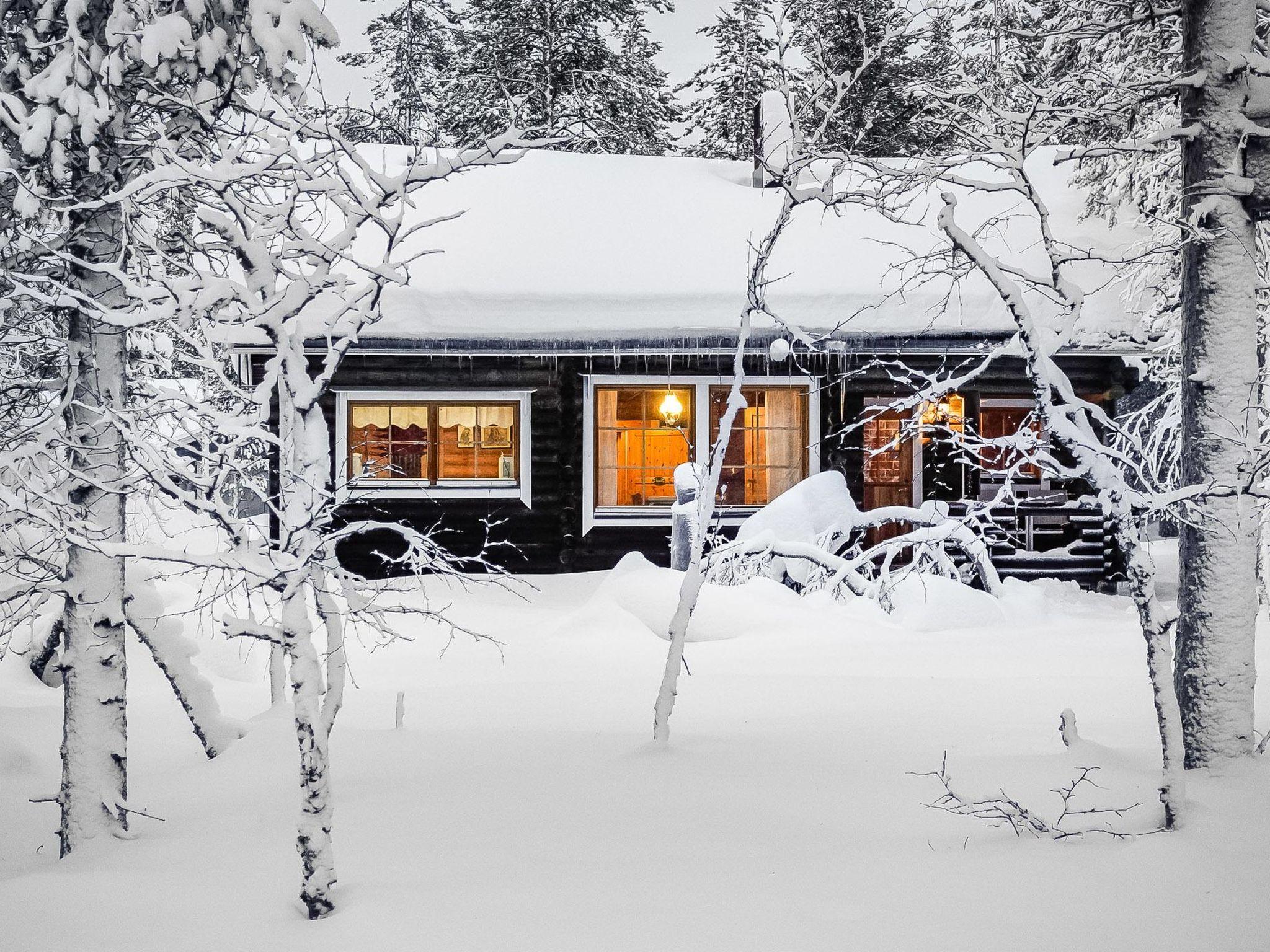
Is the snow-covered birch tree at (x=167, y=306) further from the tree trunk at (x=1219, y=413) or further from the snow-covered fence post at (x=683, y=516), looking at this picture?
the snow-covered fence post at (x=683, y=516)

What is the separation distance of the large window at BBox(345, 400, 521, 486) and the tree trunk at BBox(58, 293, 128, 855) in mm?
8043

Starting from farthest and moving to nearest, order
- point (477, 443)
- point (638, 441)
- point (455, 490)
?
1. point (638, 441)
2. point (477, 443)
3. point (455, 490)

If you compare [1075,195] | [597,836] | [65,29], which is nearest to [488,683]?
[597,836]

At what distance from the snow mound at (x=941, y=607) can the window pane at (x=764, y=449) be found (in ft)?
12.7

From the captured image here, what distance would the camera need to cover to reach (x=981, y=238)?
13.5m

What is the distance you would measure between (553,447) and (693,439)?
1880mm

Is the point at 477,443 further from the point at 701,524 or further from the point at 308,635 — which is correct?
the point at 308,635

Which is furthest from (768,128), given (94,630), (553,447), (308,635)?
(308,635)

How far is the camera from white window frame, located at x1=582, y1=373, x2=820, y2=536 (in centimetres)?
1296

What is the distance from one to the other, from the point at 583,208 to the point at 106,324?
10.6m

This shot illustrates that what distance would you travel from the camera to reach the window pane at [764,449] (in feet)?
45.7

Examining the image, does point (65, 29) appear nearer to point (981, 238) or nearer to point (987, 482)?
point (981, 238)

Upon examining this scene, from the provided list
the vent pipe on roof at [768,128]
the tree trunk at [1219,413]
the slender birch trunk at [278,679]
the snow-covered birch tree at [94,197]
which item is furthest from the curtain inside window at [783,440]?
the snow-covered birch tree at [94,197]

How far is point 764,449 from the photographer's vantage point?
14.2m
